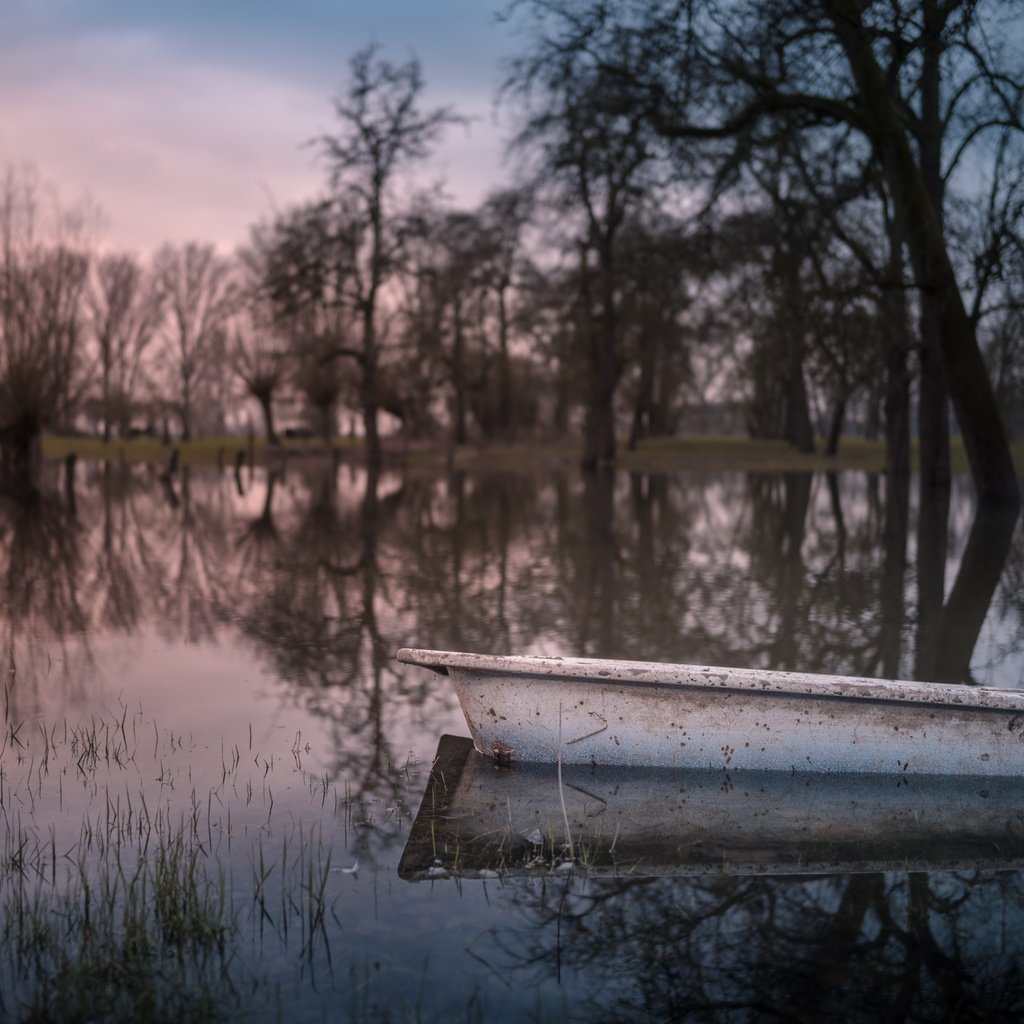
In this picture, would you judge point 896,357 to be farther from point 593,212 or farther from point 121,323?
point 121,323

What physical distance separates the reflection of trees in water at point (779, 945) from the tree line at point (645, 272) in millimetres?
13142

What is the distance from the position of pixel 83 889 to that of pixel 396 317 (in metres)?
50.0

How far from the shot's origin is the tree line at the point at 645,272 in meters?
17.5

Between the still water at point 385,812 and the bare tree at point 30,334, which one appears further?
the bare tree at point 30,334

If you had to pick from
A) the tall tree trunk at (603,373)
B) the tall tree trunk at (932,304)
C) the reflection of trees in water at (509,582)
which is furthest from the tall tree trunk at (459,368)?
the tall tree trunk at (932,304)

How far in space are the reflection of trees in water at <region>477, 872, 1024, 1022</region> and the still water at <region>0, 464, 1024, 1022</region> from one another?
12 millimetres

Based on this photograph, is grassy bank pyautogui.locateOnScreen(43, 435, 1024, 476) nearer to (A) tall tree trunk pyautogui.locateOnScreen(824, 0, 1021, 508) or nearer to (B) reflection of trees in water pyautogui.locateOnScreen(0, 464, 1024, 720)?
(B) reflection of trees in water pyautogui.locateOnScreen(0, 464, 1024, 720)

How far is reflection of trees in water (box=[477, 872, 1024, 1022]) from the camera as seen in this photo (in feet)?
12.3

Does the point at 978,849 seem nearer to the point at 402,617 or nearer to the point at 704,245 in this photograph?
the point at 402,617

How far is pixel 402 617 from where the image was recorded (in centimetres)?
1088

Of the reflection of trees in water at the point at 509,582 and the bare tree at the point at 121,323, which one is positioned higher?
the bare tree at the point at 121,323

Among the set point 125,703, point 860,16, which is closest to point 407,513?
point 860,16

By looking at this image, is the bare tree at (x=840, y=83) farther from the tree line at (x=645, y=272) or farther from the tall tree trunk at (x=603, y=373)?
the tall tree trunk at (x=603, y=373)

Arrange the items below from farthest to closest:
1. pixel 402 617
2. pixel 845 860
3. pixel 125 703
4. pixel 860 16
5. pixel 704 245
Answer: pixel 704 245 → pixel 860 16 → pixel 402 617 → pixel 125 703 → pixel 845 860
